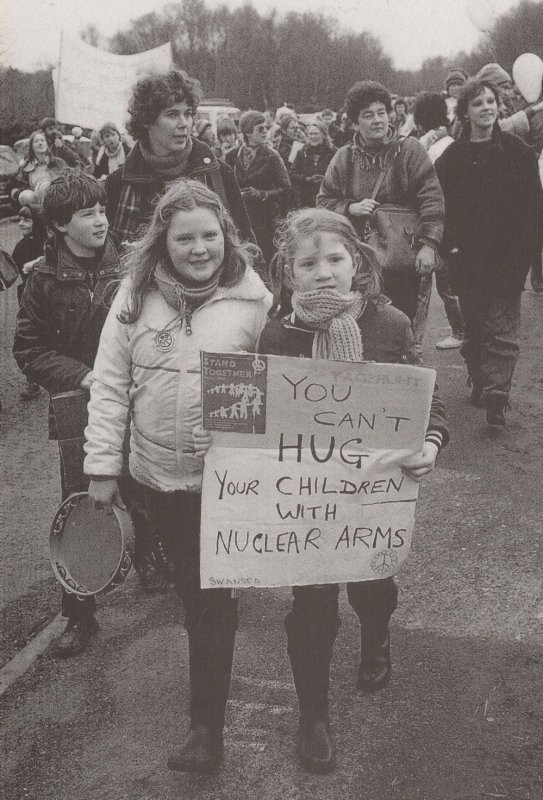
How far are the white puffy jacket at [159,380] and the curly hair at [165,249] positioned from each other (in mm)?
31

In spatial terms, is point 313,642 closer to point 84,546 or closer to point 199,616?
point 199,616

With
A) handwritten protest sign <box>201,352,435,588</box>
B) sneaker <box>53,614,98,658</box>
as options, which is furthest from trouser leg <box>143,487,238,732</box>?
sneaker <box>53,614,98,658</box>

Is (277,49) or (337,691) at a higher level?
(277,49)

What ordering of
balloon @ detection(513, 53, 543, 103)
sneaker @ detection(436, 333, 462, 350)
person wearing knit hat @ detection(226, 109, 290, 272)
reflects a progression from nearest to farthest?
sneaker @ detection(436, 333, 462, 350)
person wearing knit hat @ detection(226, 109, 290, 272)
balloon @ detection(513, 53, 543, 103)

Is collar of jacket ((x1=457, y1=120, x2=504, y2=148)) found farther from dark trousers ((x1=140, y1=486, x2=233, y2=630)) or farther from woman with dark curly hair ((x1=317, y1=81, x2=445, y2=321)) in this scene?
dark trousers ((x1=140, y1=486, x2=233, y2=630))

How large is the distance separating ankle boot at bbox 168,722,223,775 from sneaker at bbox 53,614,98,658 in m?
0.86

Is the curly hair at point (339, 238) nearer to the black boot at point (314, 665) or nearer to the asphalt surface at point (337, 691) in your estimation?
the black boot at point (314, 665)

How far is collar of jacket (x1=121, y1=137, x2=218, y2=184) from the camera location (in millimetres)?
4203

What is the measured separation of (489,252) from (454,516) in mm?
2024

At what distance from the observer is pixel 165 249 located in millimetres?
2742

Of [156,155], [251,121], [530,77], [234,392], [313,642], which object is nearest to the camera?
[234,392]

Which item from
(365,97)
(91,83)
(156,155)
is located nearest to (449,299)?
(365,97)

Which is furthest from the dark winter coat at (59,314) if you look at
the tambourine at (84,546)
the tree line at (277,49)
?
the tree line at (277,49)

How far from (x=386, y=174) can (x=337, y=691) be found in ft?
10.3
